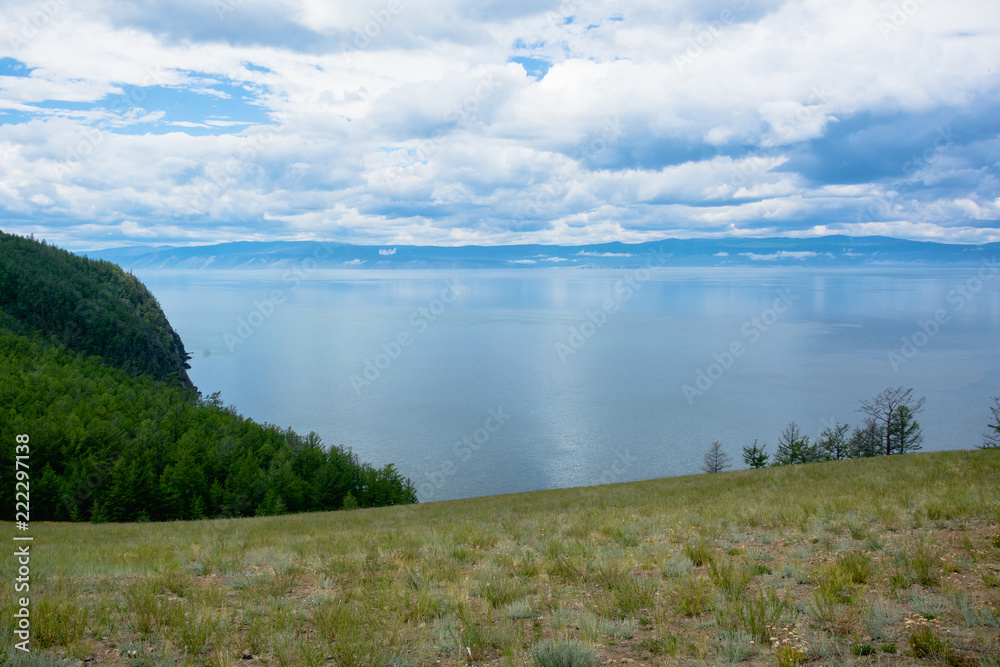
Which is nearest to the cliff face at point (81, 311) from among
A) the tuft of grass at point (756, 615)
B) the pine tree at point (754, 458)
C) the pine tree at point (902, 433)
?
the pine tree at point (754, 458)

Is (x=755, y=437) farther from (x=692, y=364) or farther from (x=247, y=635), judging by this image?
(x=247, y=635)

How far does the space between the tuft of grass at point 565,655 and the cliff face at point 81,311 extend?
272 feet

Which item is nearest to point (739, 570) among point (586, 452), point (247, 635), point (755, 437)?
point (247, 635)

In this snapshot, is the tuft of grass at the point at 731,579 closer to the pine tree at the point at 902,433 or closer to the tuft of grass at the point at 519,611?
the tuft of grass at the point at 519,611

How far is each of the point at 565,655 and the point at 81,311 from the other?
101 m

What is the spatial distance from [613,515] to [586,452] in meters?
44.6

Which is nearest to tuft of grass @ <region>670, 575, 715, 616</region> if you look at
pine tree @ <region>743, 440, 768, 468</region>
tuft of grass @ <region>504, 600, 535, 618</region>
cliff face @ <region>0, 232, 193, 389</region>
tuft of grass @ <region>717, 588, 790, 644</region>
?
tuft of grass @ <region>717, 588, 790, 644</region>

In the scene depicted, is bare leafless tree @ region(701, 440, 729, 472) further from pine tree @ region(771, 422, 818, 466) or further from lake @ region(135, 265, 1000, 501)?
pine tree @ region(771, 422, 818, 466)

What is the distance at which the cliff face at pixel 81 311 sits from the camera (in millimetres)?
78062

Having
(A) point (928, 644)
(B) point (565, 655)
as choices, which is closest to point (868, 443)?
(A) point (928, 644)

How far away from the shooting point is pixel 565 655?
16.7 feet

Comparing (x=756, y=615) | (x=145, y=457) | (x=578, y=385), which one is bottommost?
(x=145, y=457)

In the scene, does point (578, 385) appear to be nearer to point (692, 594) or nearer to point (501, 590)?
point (501, 590)

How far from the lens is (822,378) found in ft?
275
